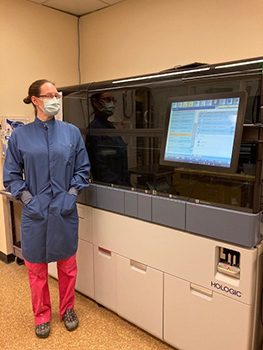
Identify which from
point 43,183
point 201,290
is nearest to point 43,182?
point 43,183

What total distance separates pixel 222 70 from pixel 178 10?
1187mm

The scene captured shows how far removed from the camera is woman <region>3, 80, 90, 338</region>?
72.6 inches

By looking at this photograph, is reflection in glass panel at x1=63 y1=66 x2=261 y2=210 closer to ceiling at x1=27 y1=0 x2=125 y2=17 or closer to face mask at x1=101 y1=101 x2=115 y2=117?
face mask at x1=101 y1=101 x2=115 y2=117

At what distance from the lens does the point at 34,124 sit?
1906 millimetres

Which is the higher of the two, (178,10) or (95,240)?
(178,10)

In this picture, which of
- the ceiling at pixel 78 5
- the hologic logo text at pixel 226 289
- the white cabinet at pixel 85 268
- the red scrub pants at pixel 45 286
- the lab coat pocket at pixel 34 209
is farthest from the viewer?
the ceiling at pixel 78 5

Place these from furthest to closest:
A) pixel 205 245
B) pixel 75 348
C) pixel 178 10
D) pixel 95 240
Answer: pixel 178 10 < pixel 95 240 < pixel 75 348 < pixel 205 245

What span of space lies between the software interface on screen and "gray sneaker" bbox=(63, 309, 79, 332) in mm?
1278

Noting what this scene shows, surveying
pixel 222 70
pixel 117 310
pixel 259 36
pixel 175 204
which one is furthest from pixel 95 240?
pixel 259 36

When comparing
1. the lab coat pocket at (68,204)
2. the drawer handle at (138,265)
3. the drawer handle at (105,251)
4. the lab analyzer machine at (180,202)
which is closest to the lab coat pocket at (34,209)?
the lab coat pocket at (68,204)

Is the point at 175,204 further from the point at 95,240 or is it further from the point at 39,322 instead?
the point at 39,322

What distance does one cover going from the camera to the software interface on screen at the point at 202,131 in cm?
141

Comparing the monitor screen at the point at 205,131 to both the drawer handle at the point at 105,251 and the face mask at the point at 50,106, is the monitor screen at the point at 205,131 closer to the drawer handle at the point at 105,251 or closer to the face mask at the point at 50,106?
the face mask at the point at 50,106

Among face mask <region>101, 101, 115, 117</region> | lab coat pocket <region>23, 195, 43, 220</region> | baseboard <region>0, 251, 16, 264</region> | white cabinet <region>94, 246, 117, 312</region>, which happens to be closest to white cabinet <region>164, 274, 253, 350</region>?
white cabinet <region>94, 246, 117, 312</region>
